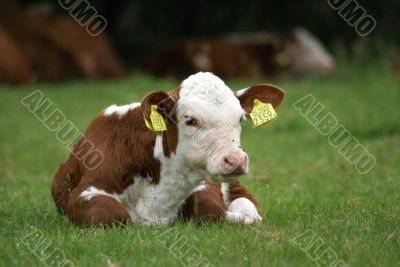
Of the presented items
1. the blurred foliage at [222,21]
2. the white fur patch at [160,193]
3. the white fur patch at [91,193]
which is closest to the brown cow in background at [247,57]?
the blurred foliage at [222,21]

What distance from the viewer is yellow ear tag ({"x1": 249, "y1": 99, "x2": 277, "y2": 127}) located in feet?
19.1

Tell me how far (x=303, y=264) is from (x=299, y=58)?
559 inches

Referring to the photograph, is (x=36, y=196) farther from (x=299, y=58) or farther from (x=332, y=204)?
(x=299, y=58)

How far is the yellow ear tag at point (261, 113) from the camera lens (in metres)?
5.82

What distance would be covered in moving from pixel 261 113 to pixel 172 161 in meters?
0.74

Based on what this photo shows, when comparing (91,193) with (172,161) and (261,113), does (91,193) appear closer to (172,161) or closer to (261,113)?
(172,161)

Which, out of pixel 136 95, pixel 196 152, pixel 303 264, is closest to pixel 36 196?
pixel 196 152

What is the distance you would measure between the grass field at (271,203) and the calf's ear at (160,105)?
769 mm

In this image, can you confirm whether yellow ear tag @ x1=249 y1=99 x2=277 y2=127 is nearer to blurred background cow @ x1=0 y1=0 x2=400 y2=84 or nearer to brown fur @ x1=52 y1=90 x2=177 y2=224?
brown fur @ x1=52 y1=90 x2=177 y2=224

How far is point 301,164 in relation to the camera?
31.7 feet

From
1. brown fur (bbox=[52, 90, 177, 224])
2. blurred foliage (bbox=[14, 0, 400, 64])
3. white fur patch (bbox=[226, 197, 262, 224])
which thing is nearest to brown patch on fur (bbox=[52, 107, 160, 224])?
brown fur (bbox=[52, 90, 177, 224])

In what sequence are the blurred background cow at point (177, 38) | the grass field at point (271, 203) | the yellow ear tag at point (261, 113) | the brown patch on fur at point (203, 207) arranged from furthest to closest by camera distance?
the blurred background cow at point (177, 38), the brown patch on fur at point (203, 207), the yellow ear tag at point (261, 113), the grass field at point (271, 203)

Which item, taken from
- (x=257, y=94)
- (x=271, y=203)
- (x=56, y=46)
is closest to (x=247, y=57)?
(x=56, y=46)

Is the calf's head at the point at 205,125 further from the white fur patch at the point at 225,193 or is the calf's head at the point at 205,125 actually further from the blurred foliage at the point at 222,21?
the blurred foliage at the point at 222,21
